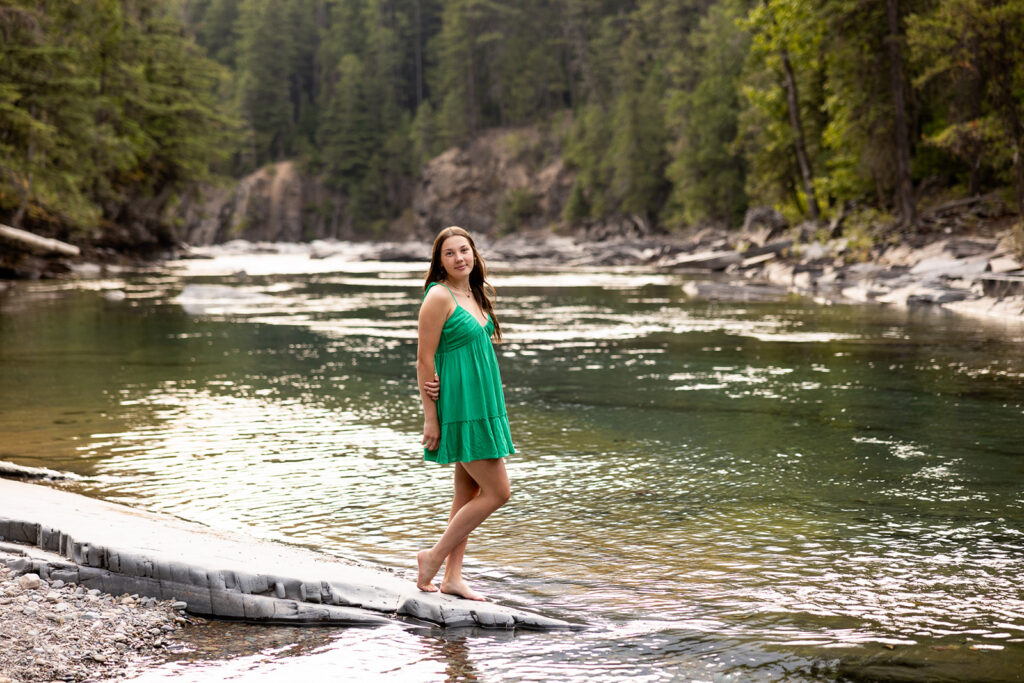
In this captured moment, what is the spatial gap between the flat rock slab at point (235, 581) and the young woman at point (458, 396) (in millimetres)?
210

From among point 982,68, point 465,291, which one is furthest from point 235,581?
point 982,68

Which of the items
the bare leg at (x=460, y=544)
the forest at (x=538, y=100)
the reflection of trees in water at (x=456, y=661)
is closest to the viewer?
the reflection of trees in water at (x=456, y=661)

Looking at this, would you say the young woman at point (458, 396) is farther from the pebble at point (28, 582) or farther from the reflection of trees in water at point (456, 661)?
the pebble at point (28, 582)

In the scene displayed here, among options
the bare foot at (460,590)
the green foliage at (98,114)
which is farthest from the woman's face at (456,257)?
the green foliage at (98,114)

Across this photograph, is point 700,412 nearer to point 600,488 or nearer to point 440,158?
point 600,488

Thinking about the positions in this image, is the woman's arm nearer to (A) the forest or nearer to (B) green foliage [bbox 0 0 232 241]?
(A) the forest

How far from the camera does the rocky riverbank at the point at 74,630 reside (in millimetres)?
4074

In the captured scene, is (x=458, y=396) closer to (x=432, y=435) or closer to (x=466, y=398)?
(x=466, y=398)

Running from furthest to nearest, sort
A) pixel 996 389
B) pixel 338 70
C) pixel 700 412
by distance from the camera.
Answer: pixel 338 70 → pixel 996 389 → pixel 700 412

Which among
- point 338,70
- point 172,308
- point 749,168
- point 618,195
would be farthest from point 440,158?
point 172,308

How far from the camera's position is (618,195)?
264 feet

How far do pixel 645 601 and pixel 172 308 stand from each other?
23291 millimetres

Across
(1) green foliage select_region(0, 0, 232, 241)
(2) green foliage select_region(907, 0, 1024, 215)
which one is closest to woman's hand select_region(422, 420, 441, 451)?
(2) green foliage select_region(907, 0, 1024, 215)

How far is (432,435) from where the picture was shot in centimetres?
Result: 489
